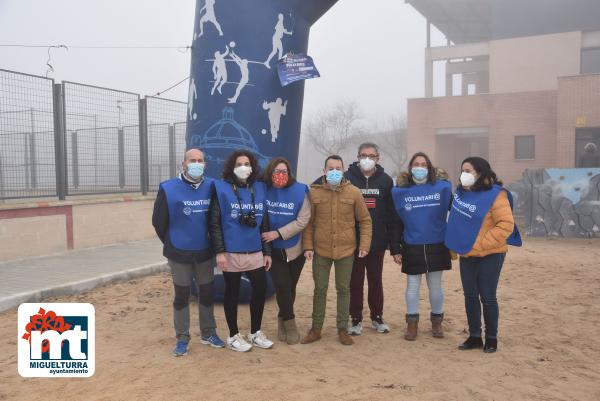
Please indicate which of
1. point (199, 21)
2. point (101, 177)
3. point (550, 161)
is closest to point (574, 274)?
point (199, 21)

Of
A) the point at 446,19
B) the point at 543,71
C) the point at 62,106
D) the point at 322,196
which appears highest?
the point at 446,19

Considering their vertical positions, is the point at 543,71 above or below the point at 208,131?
above

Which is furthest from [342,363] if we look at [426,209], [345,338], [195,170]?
[195,170]

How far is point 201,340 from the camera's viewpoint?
15.2 ft

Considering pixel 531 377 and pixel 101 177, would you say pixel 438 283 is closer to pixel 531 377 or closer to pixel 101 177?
pixel 531 377

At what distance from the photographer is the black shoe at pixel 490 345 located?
14.5 ft

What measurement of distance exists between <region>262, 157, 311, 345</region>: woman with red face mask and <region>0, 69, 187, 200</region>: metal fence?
5.36 m

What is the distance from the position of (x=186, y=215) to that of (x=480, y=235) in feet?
7.76

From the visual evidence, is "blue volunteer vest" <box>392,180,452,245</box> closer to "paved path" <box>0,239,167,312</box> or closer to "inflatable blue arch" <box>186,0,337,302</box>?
"inflatable blue arch" <box>186,0,337,302</box>

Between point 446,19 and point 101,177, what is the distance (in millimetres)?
29197

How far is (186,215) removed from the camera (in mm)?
4242

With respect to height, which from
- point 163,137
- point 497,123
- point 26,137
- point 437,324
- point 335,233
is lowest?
point 437,324

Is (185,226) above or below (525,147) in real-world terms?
below

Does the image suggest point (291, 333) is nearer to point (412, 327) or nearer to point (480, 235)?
point (412, 327)
